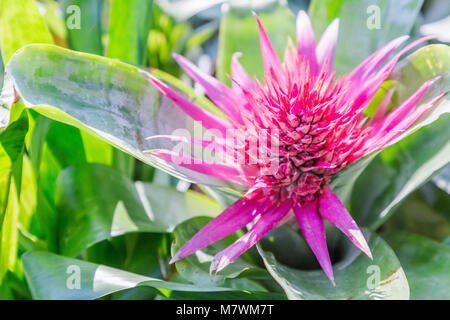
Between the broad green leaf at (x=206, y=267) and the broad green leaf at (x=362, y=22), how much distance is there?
319 mm

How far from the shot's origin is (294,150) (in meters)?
0.56

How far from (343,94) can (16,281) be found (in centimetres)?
53

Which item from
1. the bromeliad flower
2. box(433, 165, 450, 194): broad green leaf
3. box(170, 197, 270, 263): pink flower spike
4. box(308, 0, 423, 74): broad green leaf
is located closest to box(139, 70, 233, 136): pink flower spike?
the bromeliad flower

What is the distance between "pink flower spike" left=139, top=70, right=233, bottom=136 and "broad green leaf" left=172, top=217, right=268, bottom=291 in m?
0.14

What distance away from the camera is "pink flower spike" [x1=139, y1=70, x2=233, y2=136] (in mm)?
614

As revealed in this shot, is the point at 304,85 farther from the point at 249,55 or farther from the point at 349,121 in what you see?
the point at 249,55

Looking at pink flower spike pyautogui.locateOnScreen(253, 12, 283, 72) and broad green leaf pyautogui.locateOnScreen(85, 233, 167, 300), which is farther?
broad green leaf pyautogui.locateOnScreen(85, 233, 167, 300)

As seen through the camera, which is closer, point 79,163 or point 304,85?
point 304,85

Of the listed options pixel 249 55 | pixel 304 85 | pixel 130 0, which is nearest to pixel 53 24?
pixel 130 0

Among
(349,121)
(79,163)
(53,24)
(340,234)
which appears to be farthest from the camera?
(53,24)

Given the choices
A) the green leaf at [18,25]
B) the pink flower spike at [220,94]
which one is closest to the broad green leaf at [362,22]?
the pink flower spike at [220,94]

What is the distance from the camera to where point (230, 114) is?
637 mm

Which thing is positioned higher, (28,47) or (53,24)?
(53,24)

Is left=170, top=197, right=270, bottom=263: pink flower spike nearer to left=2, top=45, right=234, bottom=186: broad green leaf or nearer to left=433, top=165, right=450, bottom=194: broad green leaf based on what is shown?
left=2, top=45, right=234, bottom=186: broad green leaf
